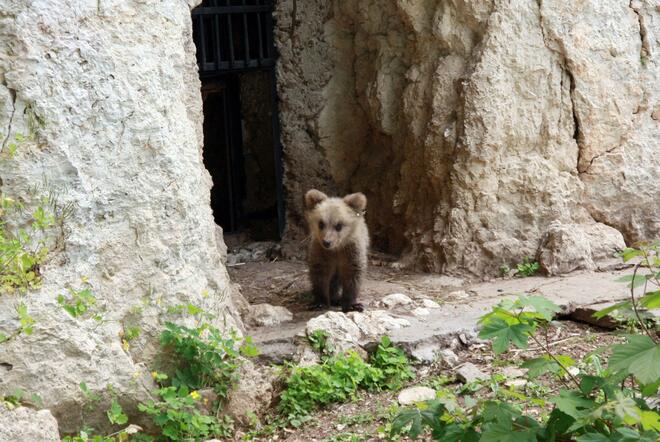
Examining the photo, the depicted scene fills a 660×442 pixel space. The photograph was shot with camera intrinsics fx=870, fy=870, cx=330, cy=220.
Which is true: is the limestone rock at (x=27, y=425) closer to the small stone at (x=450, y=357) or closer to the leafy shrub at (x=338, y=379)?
the leafy shrub at (x=338, y=379)

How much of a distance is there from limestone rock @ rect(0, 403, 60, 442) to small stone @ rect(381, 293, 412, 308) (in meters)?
3.18

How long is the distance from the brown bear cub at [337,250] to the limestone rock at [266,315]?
0.49 meters

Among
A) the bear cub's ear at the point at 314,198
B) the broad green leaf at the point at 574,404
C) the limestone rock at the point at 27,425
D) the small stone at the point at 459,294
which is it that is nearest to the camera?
the broad green leaf at the point at 574,404

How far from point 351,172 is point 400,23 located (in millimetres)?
1737

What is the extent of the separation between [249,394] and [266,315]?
1390 mm

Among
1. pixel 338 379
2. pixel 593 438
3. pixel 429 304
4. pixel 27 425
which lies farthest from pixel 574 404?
pixel 429 304

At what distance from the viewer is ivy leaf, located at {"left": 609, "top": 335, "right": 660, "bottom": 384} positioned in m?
3.07

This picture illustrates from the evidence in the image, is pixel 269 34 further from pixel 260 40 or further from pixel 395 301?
pixel 395 301

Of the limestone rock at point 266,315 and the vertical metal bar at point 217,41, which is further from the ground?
the vertical metal bar at point 217,41

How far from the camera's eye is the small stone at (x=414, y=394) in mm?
5328

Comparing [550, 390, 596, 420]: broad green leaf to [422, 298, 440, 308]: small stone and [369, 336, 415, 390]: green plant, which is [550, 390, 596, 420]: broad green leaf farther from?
[422, 298, 440, 308]: small stone

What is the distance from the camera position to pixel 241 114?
10.0 metres

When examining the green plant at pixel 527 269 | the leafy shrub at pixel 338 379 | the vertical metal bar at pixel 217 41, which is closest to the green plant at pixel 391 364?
the leafy shrub at pixel 338 379

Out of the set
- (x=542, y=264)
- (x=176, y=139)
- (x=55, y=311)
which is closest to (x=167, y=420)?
(x=55, y=311)
